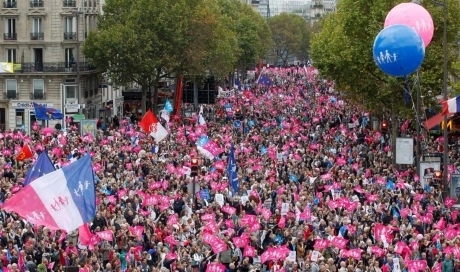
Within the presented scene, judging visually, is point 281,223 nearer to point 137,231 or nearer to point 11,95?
Result: point 137,231

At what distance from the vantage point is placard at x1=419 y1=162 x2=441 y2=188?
40125 millimetres

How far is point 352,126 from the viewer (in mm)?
65375

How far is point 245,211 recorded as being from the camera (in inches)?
1326

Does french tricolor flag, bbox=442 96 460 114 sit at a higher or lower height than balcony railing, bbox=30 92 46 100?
higher

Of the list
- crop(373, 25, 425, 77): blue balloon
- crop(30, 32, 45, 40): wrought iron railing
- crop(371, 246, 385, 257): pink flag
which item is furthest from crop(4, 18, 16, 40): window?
crop(371, 246, 385, 257): pink flag

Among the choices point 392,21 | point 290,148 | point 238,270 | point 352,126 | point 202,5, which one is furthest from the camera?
point 202,5

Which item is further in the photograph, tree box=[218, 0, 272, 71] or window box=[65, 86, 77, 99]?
tree box=[218, 0, 272, 71]

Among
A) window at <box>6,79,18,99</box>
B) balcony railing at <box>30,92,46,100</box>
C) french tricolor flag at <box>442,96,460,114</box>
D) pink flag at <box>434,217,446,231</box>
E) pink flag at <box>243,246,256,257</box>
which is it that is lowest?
pink flag at <box>243,246,256,257</box>

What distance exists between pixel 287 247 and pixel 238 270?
1822mm

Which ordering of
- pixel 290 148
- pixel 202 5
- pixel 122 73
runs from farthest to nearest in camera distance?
pixel 202 5
pixel 122 73
pixel 290 148

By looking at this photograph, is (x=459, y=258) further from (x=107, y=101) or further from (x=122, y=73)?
(x=107, y=101)

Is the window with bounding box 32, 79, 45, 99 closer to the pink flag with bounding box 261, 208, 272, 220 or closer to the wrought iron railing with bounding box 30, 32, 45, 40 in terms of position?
the wrought iron railing with bounding box 30, 32, 45, 40

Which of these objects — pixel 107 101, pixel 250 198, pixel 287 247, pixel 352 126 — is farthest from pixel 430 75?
pixel 107 101

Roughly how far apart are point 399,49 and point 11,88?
4946cm
